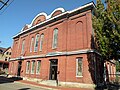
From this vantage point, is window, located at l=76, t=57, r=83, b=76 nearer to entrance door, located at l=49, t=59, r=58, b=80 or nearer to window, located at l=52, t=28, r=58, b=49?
entrance door, located at l=49, t=59, r=58, b=80

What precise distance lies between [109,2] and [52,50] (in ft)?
41.1

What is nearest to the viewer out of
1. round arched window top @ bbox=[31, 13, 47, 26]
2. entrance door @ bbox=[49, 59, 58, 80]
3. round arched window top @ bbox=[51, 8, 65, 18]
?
entrance door @ bbox=[49, 59, 58, 80]

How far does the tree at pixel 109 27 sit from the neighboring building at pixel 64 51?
4.58 m

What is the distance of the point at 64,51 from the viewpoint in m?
20.4

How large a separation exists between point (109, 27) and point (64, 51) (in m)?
9.06

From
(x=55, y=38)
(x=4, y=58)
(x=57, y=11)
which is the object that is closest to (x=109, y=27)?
(x=55, y=38)

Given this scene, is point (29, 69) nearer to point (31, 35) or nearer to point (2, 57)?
point (31, 35)

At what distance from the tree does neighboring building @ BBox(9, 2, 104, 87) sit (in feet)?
15.0

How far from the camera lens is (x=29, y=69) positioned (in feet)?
86.0

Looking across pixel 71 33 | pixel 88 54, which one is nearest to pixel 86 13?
pixel 71 33

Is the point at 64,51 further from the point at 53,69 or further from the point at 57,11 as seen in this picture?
the point at 57,11

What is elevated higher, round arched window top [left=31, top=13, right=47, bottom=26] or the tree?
round arched window top [left=31, top=13, right=47, bottom=26]

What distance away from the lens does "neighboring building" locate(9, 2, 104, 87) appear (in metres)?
17.8

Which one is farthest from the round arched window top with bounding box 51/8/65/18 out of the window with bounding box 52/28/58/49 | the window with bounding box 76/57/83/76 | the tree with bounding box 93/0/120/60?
the tree with bounding box 93/0/120/60
